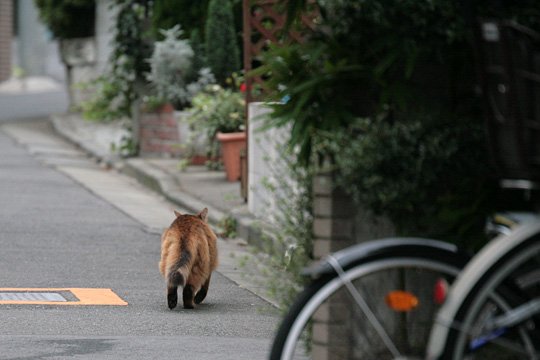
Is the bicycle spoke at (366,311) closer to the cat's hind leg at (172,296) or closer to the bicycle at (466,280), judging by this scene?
the bicycle at (466,280)

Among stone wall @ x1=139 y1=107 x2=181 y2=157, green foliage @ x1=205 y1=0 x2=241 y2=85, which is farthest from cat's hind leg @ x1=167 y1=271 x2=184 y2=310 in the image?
green foliage @ x1=205 y1=0 x2=241 y2=85

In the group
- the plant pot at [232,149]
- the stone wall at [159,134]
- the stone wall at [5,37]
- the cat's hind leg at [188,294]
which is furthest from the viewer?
the stone wall at [5,37]

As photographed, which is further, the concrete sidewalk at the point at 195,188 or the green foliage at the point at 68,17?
the green foliage at the point at 68,17

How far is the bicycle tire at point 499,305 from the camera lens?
387 cm

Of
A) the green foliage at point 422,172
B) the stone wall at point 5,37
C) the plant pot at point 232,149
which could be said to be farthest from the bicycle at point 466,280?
the stone wall at point 5,37

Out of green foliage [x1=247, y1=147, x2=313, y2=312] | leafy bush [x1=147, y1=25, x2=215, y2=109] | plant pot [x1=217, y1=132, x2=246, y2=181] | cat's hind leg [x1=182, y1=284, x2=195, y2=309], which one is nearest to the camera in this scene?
green foliage [x1=247, y1=147, x2=313, y2=312]

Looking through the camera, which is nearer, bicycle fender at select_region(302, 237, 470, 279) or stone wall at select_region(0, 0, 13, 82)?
bicycle fender at select_region(302, 237, 470, 279)

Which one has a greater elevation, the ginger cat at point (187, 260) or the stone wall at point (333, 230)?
the stone wall at point (333, 230)

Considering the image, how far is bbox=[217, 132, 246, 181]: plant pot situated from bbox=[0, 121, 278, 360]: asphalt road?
3.25 ft

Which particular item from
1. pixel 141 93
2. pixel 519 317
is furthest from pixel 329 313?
pixel 141 93

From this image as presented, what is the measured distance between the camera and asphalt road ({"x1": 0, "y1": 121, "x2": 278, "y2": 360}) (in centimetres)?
697

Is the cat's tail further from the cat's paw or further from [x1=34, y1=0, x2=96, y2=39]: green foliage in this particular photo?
[x1=34, y1=0, x2=96, y2=39]: green foliage

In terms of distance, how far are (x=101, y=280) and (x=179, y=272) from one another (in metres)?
1.55

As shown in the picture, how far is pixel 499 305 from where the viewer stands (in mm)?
3975
